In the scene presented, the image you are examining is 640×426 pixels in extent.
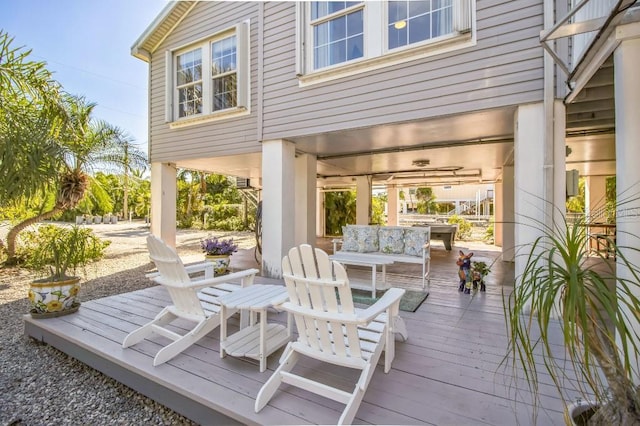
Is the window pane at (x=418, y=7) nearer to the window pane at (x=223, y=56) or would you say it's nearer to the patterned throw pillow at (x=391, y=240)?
the patterned throw pillow at (x=391, y=240)

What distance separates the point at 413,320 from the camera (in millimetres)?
3393

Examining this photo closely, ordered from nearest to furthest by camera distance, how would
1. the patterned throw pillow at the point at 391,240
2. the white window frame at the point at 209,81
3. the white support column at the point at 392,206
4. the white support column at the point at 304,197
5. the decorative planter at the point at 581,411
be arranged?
the decorative planter at the point at 581,411, the patterned throw pillow at the point at 391,240, the white window frame at the point at 209,81, the white support column at the point at 304,197, the white support column at the point at 392,206

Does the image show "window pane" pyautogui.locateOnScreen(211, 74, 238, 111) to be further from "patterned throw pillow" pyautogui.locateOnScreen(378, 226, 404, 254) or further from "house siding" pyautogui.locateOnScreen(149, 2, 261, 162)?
"patterned throw pillow" pyautogui.locateOnScreen(378, 226, 404, 254)

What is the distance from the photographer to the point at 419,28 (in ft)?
13.5

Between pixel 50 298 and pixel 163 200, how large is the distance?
13.3ft

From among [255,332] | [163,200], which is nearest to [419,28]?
[255,332]

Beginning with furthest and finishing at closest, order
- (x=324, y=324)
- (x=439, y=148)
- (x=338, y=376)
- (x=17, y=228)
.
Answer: (x=17, y=228)
(x=439, y=148)
(x=338, y=376)
(x=324, y=324)

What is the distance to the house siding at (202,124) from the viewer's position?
18.6 feet

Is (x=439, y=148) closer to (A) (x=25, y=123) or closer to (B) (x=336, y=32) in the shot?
(B) (x=336, y=32)

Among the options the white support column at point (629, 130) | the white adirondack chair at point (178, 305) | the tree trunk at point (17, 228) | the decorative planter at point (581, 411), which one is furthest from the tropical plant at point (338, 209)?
the decorative planter at point (581, 411)

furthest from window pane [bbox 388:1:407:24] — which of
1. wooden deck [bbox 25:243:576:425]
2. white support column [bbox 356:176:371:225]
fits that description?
white support column [bbox 356:176:371:225]

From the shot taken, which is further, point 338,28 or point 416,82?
point 338,28

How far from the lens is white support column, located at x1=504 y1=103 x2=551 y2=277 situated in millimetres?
3523

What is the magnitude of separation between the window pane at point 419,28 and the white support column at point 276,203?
8.15 ft
